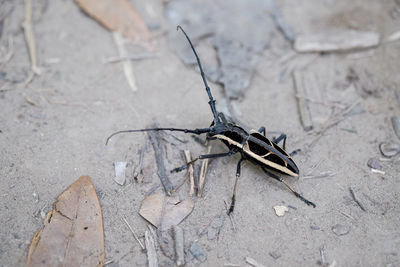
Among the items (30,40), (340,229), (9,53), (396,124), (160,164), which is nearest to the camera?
(340,229)

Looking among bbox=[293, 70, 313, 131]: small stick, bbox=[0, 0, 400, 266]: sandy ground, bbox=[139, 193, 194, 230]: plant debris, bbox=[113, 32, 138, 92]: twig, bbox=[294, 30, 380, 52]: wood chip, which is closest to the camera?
bbox=[0, 0, 400, 266]: sandy ground

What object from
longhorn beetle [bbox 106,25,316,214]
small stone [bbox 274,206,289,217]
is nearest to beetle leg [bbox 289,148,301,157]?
longhorn beetle [bbox 106,25,316,214]

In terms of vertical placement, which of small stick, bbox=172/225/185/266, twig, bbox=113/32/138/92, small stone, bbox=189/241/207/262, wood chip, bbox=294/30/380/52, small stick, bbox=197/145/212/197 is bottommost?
small stone, bbox=189/241/207/262

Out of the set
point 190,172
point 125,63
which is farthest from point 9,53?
point 190,172

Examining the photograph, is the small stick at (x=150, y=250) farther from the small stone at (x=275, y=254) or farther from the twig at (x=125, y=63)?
the twig at (x=125, y=63)

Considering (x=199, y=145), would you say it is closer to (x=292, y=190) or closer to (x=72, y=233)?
(x=292, y=190)

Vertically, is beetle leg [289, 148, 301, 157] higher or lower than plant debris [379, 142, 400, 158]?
higher

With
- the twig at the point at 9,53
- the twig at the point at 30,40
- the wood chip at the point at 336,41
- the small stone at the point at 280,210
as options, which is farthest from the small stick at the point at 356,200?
the twig at the point at 9,53

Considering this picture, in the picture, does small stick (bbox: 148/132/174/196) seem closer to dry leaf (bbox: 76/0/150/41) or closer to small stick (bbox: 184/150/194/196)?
small stick (bbox: 184/150/194/196)
